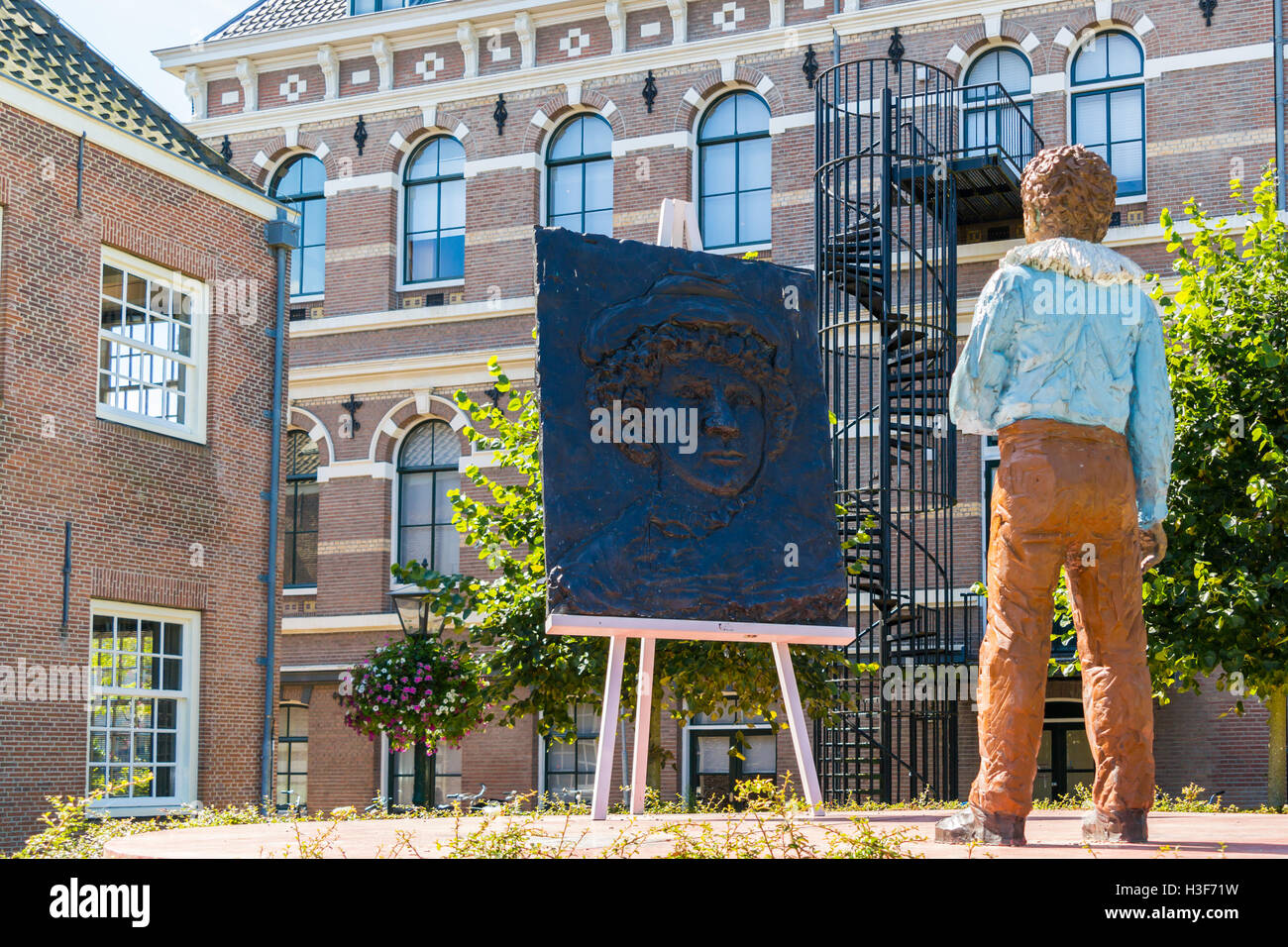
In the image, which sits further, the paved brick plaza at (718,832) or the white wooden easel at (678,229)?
the white wooden easel at (678,229)

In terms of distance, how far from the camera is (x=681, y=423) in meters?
8.48

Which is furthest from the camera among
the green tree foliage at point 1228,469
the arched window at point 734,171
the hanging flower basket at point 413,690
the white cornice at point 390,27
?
the white cornice at point 390,27

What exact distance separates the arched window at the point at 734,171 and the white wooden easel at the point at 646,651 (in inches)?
539

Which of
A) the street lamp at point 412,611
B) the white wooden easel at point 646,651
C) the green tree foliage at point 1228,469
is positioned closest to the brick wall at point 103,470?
the street lamp at point 412,611

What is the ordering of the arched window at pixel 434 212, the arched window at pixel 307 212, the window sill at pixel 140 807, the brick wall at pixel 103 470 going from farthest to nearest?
the arched window at pixel 307 212
the arched window at pixel 434 212
the window sill at pixel 140 807
the brick wall at pixel 103 470

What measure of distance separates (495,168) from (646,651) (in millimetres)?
15495

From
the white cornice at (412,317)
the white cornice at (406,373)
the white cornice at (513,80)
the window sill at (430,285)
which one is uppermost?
the white cornice at (513,80)

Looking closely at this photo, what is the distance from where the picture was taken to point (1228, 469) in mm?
13539

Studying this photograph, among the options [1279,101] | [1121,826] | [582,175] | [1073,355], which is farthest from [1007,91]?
[1121,826]

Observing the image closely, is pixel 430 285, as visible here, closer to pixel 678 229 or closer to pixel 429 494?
pixel 429 494

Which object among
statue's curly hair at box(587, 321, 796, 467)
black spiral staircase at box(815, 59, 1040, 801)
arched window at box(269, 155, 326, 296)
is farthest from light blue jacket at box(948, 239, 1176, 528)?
arched window at box(269, 155, 326, 296)

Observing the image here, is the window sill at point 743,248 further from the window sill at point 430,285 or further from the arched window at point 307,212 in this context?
the arched window at point 307,212

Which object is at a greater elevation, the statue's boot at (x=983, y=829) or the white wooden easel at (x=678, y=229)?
the white wooden easel at (x=678, y=229)

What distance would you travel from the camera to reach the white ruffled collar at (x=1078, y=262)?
263 inches
